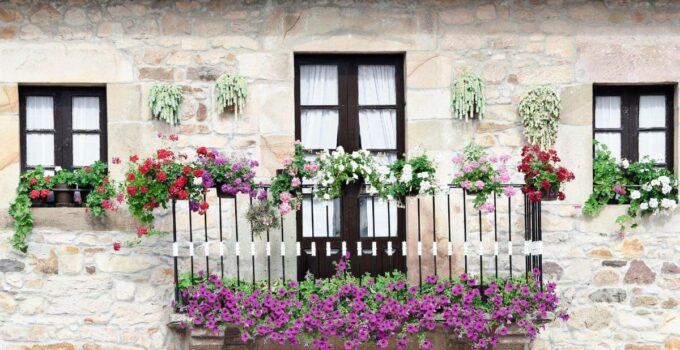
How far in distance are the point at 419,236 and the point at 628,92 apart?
238 centimetres

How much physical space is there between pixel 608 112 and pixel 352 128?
2180 millimetres

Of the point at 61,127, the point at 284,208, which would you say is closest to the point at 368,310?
the point at 284,208

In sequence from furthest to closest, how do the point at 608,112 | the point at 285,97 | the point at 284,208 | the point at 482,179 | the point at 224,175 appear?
the point at 608,112, the point at 285,97, the point at 482,179, the point at 224,175, the point at 284,208

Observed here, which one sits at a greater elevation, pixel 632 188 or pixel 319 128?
pixel 319 128

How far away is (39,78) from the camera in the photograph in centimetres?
803

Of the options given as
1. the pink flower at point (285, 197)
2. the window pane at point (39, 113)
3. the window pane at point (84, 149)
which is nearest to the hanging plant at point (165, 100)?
the window pane at point (84, 149)

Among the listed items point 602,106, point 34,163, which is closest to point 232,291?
point 34,163

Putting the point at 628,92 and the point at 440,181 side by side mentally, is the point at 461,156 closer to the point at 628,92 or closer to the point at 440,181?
the point at 440,181

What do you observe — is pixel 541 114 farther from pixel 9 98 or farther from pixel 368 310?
pixel 9 98

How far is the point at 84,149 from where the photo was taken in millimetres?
8242

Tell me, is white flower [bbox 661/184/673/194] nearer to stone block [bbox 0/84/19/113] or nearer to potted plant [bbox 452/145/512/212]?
potted plant [bbox 452/145/512/212]

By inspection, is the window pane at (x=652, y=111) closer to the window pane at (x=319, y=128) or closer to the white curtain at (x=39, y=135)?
the window pane at (x=319, y=128)

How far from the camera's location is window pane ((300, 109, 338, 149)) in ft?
27.2

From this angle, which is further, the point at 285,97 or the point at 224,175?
the point at 285,97
